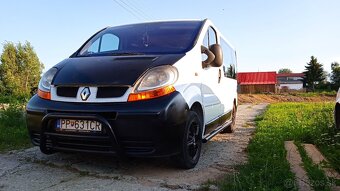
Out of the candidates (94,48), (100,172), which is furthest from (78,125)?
(94,48)

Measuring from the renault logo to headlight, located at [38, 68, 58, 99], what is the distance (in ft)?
1.47

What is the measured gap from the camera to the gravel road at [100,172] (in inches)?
134

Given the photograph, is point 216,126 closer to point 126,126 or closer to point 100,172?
point 100,172

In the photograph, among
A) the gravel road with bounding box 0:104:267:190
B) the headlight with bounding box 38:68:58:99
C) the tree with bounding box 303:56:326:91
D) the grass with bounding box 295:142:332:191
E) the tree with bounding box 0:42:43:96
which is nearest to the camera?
the grass with bounding box 295:142:332:191

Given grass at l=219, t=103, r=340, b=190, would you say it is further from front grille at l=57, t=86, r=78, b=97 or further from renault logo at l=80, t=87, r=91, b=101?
front grille at l=57, t=86, r=78, b=97

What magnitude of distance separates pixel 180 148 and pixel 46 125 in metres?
1.36

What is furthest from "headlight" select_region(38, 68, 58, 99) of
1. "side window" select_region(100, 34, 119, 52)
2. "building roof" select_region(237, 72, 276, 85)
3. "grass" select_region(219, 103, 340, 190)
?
"building roof" select_region(237, 72, 276, 85)

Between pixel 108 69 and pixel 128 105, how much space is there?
0.54 metres

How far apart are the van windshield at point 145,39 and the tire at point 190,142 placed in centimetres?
85

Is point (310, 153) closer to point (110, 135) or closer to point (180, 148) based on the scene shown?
point (180, 148)

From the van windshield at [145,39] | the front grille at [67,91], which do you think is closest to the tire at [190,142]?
the van windshield at [145,39]

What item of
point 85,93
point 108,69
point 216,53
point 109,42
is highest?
point 109,42

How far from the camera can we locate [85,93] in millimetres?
3662

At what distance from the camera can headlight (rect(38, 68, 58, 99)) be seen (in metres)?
3.95
